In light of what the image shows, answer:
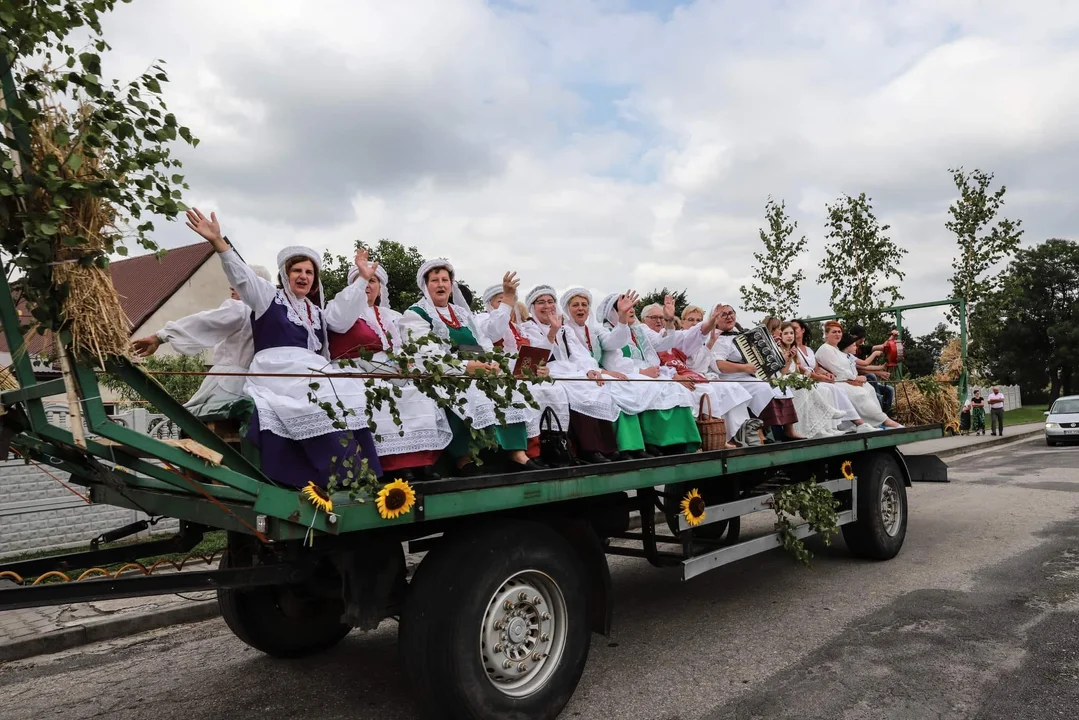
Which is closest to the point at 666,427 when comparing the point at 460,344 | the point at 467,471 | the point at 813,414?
the point at 460,344

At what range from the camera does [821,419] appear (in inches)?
268

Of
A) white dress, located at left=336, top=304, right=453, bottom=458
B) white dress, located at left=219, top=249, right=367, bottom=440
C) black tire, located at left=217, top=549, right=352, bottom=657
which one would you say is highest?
white dress, located at left=219, top=249, right=367, bottom=440

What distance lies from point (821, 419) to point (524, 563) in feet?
13.3

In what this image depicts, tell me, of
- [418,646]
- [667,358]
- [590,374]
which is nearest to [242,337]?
[418,646]

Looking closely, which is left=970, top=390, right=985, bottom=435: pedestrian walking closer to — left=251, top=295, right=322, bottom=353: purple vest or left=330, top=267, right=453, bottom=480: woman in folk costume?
left=330, top=267, right=453, bottom=480: woman in folk costume

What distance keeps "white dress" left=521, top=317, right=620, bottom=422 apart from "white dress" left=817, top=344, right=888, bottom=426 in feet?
9.98

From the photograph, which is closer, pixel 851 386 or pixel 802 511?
pixel 802 511

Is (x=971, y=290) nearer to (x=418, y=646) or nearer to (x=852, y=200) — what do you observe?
(x=852, y=200)

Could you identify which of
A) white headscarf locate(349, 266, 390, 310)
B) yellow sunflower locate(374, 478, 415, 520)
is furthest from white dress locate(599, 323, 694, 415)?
yellow sunflower locate(374, 478, 415, 520)

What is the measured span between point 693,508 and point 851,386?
11.3 ft

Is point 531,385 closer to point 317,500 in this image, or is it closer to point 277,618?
point 317,500

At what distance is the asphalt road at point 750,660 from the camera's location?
13.1ft

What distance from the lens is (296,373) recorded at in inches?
143

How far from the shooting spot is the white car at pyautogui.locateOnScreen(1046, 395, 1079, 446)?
66.0ft
